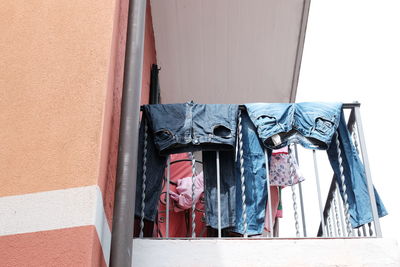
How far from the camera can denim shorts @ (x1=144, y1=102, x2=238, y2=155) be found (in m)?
4.27

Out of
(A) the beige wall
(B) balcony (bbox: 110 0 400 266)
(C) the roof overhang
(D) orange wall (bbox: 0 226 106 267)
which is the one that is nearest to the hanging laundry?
(B) balcony (bbox: 110 0 400 266)

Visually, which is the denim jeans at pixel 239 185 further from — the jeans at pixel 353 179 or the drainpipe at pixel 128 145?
the drainpipe at pixel 128 145

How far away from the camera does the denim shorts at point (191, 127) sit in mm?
4266

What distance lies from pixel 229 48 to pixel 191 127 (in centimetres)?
353

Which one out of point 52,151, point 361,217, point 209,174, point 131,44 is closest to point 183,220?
point 209,174

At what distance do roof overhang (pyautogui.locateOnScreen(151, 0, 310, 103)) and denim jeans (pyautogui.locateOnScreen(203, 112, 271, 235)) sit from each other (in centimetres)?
296

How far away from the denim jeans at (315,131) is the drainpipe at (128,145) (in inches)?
47.6

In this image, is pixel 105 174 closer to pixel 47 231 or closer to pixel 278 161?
pixel 47 231

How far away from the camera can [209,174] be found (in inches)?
172

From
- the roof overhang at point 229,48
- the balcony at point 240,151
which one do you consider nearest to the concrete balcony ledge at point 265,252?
the balcony at point 240,151

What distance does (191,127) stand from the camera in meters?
4.33

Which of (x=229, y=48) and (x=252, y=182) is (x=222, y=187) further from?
(x=229, y=48)

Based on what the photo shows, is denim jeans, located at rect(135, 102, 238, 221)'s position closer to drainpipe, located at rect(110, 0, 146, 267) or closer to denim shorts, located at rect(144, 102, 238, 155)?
denim shorts, located at rect(144, 102, 238, 155)

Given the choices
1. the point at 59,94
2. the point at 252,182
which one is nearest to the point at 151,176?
the point at 252,182
